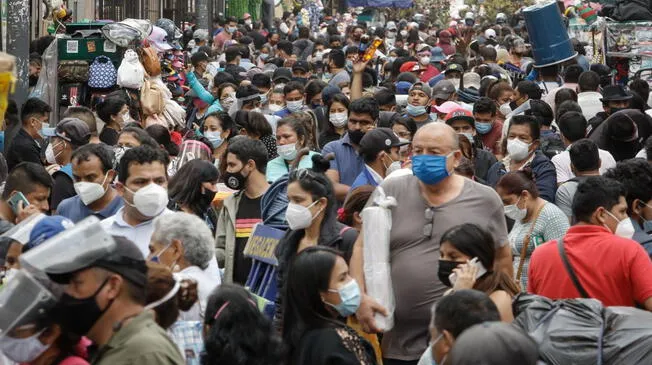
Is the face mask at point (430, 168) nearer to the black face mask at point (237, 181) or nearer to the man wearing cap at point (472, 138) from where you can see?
the black face mask at point (237, 181)

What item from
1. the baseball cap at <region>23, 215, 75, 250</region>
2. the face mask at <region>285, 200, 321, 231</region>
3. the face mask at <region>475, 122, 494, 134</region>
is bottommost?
the face mask at <region>475, 122, 494, 134</region>

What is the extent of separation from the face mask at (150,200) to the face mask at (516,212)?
222 cm

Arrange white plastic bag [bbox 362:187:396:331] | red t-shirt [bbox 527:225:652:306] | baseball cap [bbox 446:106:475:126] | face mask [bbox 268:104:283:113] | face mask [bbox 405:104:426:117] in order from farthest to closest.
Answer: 1. face mask [bbox 268:104:283:113]
2. face mask [bbox 405:104:426:117]
3. baseball cap [bbox 446:106:475:126]
4. white plastic bag [bbox 362:187:396:331]
5. red t-shirt [bbox 527:225:652:306]

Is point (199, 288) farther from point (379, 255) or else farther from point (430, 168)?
point (430, 168)

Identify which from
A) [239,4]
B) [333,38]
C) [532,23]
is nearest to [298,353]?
[532,23]

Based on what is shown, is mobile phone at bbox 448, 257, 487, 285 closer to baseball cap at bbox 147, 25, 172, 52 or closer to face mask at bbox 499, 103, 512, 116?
face mask at bbox 499, 103, 512, 116

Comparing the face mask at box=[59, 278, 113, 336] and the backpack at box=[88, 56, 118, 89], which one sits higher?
the face mask at box=[59, 278, 113, 336]

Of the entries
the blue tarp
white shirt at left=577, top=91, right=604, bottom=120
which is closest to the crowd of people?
white shirt at left=577, top=91, right=604, bottom=120

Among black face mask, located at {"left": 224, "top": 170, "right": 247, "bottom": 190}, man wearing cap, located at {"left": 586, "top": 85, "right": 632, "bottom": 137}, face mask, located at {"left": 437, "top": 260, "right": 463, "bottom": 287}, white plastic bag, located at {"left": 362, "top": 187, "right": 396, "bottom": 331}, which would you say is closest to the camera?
A: face mask, located at {"left": 437, "top": 260, "right": 463, "bottom": 287}

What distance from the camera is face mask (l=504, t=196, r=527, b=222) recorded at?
8.49 meters

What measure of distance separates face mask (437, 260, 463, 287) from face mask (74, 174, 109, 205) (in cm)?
278

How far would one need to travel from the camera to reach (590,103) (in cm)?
1402

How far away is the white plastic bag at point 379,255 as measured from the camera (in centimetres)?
679

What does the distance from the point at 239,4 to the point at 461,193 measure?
105 feet
